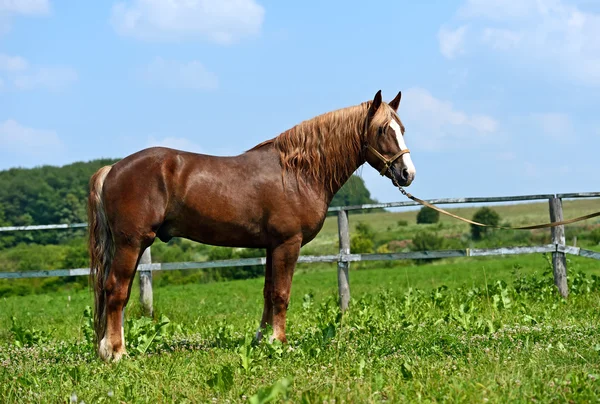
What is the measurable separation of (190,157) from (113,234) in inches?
36.2

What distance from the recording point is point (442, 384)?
12.8 feet

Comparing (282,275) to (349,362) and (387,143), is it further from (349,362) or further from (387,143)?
(387,143)

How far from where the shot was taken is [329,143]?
628cm

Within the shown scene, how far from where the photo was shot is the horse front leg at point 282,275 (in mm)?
5945

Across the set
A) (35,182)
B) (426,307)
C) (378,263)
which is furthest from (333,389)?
(35,182)

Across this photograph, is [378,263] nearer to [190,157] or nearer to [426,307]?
[426,307]

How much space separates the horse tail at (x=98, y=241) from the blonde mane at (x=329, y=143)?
1.61m

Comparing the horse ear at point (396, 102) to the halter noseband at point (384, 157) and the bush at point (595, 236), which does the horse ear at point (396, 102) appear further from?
the bush at point (595, 236)

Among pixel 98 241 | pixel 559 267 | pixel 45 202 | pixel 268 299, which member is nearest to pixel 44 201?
pixel 45 202

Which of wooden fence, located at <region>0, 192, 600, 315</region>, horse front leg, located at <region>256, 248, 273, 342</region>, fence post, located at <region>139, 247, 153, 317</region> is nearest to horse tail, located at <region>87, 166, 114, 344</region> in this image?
horse front leg, located at <region>256, 248, 273, 342</region>

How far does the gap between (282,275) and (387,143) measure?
1.49 m

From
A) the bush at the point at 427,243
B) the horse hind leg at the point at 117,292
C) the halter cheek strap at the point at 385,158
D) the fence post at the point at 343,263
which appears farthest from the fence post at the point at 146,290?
the bush at the point at 427,243

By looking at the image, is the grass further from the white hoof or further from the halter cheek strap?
the halter cheek strap

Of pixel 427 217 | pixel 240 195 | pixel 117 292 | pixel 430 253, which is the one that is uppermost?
pixel 427 217
